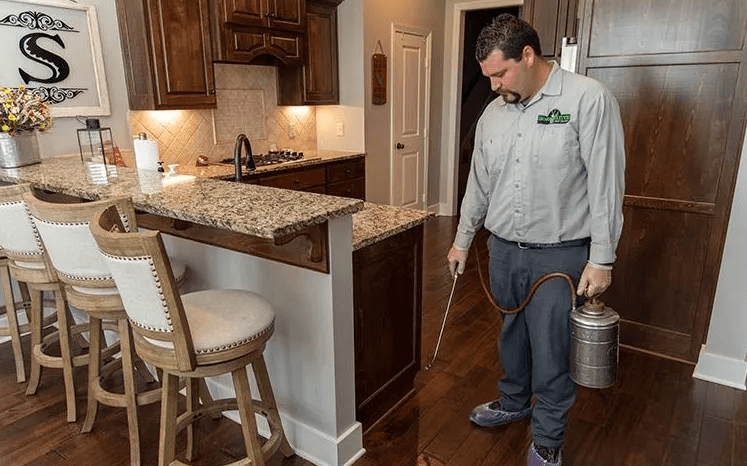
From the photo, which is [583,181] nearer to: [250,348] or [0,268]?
[250,348]

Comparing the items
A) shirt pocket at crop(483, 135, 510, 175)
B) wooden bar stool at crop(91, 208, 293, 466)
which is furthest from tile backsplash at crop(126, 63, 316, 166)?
shirt pocket at crop(483, 135, 510, 175)

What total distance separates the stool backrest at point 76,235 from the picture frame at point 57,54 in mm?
1690

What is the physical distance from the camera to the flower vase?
250 cm

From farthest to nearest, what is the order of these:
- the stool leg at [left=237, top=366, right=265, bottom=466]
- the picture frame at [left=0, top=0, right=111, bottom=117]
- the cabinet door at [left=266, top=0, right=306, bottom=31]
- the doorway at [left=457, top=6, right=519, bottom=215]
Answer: the doorway at [left=457, top=6, right=519, bottom=215]
the cabinet door at [left=266, top=0, right=306, bottom=31]
the picture frame at [left=0, top=0, right=111, bottom=117]
the stool leg at [left=237, top=366, right=265, bottom=466]

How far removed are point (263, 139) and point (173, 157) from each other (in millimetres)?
919

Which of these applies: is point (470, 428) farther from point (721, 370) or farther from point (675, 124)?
point (675, 124)

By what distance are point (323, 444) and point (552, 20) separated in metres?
2.46

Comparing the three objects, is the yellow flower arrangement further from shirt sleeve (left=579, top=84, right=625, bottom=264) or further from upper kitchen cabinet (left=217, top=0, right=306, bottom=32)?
shirt sleeve (left=579, top=84, right=625, bottom=264)

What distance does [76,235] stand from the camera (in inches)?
67.5

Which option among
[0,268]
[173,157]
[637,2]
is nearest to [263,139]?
[173,157]

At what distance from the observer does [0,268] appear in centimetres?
250

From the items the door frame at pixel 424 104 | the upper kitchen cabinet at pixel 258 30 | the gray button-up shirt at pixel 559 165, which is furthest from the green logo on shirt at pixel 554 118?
the door frame at pixel 424 104

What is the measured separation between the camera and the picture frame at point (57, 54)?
2.96 meters

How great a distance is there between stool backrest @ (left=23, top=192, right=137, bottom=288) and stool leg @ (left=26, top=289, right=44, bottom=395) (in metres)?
0.65
